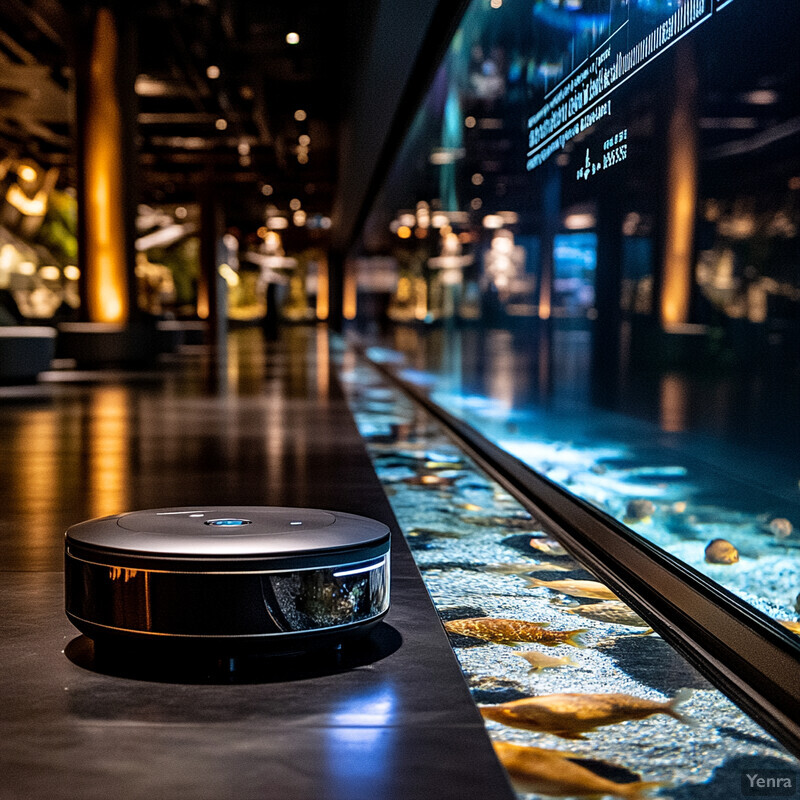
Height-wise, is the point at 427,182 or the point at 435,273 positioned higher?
the point at 427,182

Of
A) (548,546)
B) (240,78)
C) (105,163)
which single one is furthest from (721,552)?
(240,78)

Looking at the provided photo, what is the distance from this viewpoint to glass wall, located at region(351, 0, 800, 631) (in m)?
4.73

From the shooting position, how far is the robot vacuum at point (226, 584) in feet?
8.87

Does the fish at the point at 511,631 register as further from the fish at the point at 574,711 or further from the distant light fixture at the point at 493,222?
the distant light fixture at the point at 493,222

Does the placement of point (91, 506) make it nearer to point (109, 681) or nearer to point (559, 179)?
point (109, 681)

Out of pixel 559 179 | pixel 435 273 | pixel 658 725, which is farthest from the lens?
pixel 435 273

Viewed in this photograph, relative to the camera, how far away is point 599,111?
5004mm

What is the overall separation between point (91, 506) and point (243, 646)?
316cm

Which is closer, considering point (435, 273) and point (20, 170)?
point (435, 273)

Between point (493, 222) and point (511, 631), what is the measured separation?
321 inches

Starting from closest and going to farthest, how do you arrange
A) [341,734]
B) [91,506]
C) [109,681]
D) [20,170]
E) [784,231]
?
[341,734] < [109,681] < [784,231] < [91,506] < [20,170]

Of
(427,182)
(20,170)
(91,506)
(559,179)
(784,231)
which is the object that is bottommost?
(91,506)

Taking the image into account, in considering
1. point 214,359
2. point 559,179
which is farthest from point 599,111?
point 214,359

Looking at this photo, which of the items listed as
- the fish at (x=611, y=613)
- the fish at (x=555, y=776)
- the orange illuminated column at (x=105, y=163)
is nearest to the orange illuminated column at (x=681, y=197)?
the fish at (x=611, y=613)
